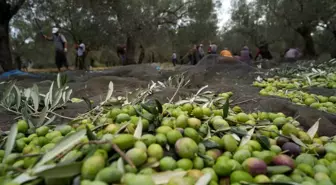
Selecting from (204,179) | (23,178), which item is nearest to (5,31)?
(23,178)

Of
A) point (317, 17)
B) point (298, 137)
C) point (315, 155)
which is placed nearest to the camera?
point (315, 155)

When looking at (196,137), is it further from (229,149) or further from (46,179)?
(46,179)

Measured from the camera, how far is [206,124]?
5.79 feet

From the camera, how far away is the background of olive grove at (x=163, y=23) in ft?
53.3

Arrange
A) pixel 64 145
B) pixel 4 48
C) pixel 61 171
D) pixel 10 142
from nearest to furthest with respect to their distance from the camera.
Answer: pixel 61 171, pixel 64 145, pixel 10 142, pixel 4 48

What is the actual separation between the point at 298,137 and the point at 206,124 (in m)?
0.61

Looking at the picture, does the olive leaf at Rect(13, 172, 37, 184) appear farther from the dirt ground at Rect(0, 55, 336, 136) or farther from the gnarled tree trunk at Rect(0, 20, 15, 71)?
the gnarled tree trunk at Rect(0, 20, 15, 71)

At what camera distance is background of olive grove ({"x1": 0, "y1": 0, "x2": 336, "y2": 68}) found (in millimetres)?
16250

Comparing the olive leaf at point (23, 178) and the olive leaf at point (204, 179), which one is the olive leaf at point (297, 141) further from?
the olive leaf at point (23, 178)

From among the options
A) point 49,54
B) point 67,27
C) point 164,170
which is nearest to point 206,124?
point 164,170

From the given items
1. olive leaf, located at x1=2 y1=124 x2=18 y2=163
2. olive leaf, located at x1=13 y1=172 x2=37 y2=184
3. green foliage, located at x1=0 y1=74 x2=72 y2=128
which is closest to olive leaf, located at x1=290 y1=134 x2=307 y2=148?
olive leaf, located at x1=13 y1=172 x2=37 y2=184

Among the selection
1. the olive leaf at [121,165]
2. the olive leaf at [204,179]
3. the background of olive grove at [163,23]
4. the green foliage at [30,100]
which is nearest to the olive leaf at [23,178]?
the olive leaf at [121,165]

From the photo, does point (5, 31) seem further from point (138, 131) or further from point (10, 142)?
point (138, 131)

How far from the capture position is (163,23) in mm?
23500
